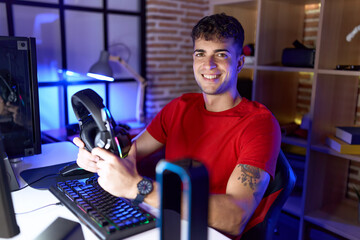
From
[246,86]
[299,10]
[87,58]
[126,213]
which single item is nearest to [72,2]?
[87,58]

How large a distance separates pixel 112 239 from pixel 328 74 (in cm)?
182

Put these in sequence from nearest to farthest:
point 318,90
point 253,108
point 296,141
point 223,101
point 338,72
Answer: point 253,108 → point 223,101 → point 338,72 → point 318,90 → point 296,141

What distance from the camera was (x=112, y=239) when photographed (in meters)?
0.86

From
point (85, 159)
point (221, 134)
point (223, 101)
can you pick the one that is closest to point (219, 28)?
point (223, 101)

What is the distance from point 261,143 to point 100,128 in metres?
0.63

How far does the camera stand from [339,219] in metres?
2.18

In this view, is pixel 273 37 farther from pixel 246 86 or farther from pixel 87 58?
pixel 87 58

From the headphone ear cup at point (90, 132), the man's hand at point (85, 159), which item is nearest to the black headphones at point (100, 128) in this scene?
the headphone ear cup at point (90, 132)

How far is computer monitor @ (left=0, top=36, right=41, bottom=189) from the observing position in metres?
1.27

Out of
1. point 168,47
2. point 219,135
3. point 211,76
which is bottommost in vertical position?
point 219,135

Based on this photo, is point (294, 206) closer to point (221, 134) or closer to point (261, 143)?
point (221, 134)

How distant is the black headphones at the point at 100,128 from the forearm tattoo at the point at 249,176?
16.5 inches

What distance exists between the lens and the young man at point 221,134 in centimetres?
108

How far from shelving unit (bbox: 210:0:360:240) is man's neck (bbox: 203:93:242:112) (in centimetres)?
80
